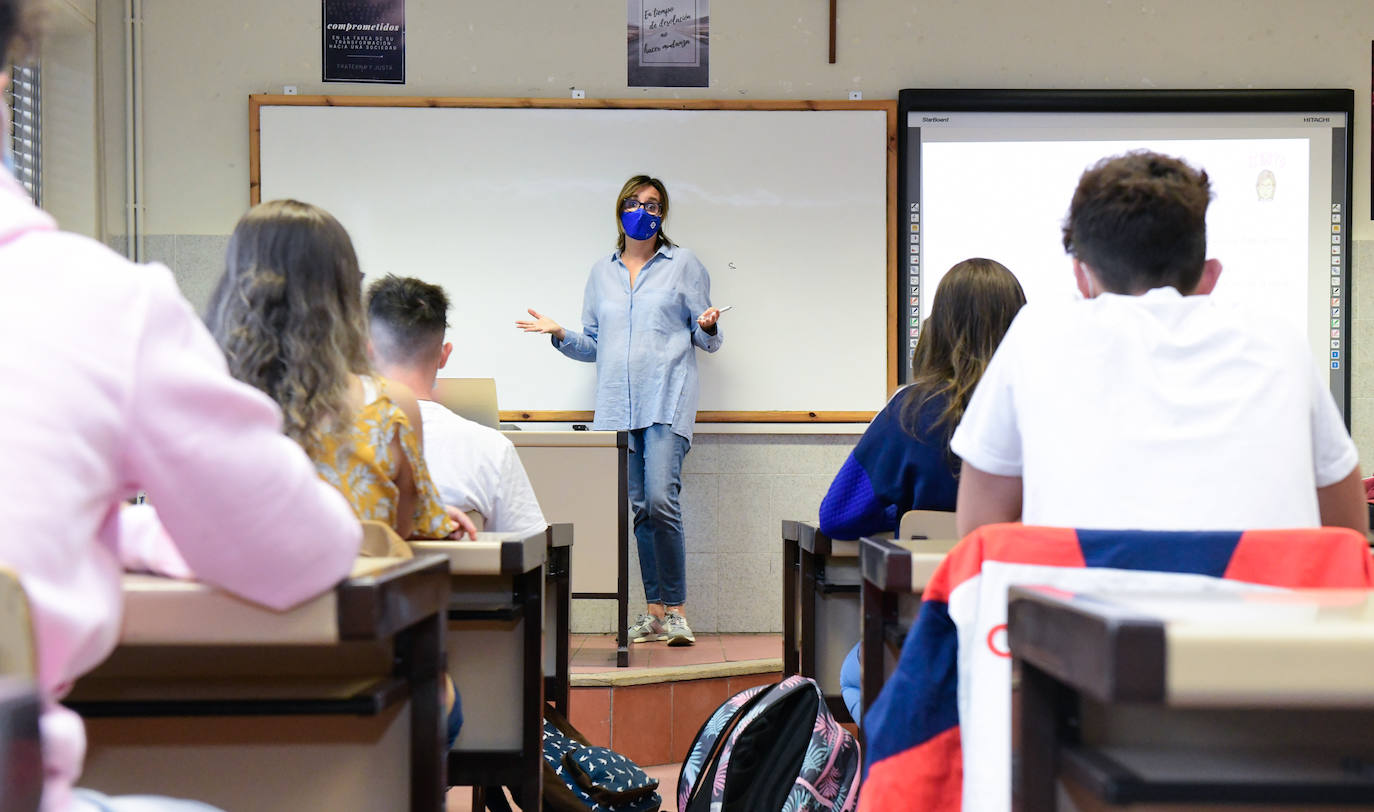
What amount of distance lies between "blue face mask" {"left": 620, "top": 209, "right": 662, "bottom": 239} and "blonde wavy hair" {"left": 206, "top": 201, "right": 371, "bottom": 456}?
2.73 m

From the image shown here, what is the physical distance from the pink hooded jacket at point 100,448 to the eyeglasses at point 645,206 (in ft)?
11.4

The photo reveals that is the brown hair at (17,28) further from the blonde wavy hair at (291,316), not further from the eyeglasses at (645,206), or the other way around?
the eyeglasses at (645,206)

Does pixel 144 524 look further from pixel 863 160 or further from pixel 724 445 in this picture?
pixel 863 160

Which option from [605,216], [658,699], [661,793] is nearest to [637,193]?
[605,216]

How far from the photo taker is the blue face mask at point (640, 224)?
4156mm

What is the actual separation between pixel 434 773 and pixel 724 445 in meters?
3.44

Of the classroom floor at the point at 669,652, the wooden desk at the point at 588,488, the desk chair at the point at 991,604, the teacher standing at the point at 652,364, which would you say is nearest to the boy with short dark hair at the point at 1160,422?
the desk chair at the point at 991,604

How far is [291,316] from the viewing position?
143 cm

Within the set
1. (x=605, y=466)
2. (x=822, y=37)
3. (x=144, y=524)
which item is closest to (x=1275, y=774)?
(x=144, y=524)

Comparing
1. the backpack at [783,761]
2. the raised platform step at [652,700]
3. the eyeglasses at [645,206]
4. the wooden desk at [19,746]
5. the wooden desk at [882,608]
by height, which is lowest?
the raised platform step at [652,700]

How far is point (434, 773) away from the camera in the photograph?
1046mm

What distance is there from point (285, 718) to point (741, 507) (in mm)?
3513

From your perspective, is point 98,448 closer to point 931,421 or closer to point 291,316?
point 291,316

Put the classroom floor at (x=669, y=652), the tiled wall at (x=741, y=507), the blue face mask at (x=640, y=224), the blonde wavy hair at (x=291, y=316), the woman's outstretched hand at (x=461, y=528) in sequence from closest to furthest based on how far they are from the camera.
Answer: the blonde wavy hair at (x=291, y=316)
the woman's outstretched hand at (x=461, y=528)
the classroom floor at (x=669, y=652)
the blue face mask at (x=640, y=224)
the tiled wall at (x=741, y=507)
